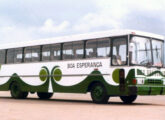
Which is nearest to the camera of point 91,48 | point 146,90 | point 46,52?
point 146,90

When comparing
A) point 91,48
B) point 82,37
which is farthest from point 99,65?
point 82,37

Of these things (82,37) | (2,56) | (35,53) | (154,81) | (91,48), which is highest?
(82,37)

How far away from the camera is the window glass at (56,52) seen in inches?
869

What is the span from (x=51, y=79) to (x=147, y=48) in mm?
5969

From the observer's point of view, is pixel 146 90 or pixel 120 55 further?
pixel 120 55

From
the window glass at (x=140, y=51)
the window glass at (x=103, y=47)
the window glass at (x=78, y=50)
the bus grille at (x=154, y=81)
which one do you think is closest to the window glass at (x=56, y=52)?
the window glass at (x=78, y=50)

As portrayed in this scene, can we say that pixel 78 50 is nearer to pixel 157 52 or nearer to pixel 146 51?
pixel 146 51

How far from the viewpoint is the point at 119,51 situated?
61.7 ft

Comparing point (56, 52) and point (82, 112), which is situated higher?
point (56, 52)

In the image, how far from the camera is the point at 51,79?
22.7m

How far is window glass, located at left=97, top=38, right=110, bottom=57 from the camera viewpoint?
1937cm

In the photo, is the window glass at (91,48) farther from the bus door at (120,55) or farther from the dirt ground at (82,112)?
the dirt ground at (82,112)

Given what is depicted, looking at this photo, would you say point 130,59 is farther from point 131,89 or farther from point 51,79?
point 51,79

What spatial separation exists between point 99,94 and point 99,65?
4.49ft
